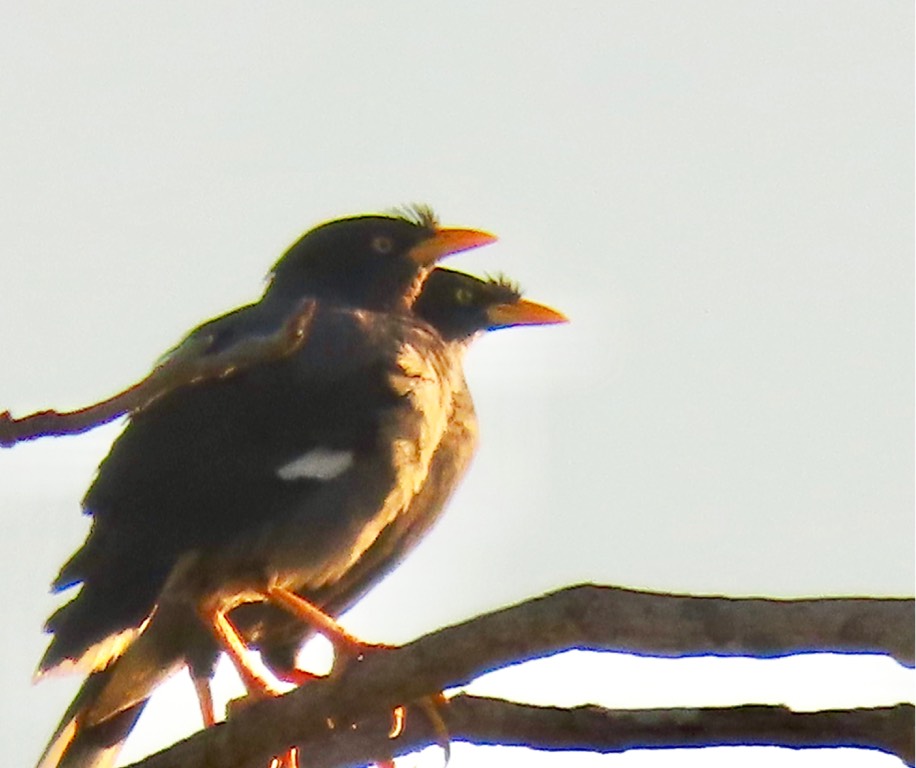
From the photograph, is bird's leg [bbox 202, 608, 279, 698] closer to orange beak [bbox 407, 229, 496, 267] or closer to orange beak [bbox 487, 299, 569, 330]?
orange beak [bbox 407, 229, 496, 267]

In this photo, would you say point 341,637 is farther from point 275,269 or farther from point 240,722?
point 275,269

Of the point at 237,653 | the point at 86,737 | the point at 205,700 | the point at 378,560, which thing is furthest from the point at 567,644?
the point at 378,560

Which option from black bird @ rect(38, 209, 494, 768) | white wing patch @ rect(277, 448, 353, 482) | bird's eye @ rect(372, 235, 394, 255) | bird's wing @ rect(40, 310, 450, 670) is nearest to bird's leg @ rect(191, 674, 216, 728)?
black bird @ rect(38, 209, 494, 768)

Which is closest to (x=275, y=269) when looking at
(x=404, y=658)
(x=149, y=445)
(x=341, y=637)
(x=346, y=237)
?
(x=346, y=237)

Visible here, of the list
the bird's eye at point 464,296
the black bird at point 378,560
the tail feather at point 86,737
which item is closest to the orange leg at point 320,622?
the black bird at point 378,560

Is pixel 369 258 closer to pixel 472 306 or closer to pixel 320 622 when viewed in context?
pixel 472 306
